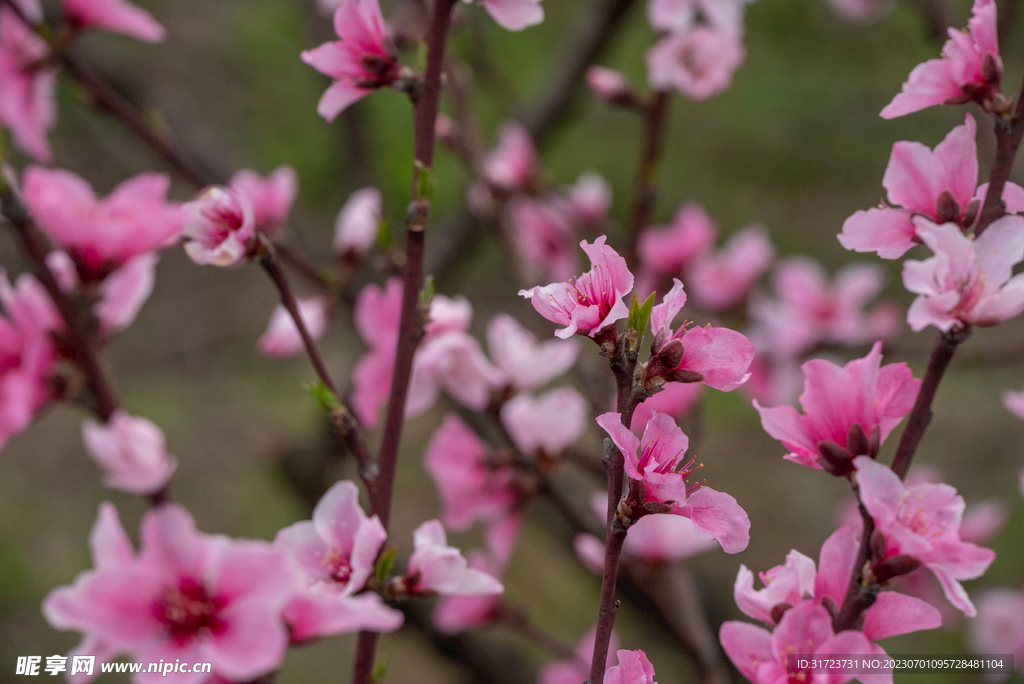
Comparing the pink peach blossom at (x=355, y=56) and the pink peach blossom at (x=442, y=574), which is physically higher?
the pink peach blossom at (x=355, y=56)

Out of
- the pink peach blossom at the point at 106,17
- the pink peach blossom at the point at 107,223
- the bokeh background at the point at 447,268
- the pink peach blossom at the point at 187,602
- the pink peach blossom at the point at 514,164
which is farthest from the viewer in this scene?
the bokeh background at the point at 447,268

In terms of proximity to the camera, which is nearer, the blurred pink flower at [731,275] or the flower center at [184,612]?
the flower center at [184,612]

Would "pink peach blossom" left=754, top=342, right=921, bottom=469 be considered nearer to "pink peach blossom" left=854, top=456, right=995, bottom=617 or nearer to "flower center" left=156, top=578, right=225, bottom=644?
"pink peach blossom" left=854, top=456, right=995, bottom=617

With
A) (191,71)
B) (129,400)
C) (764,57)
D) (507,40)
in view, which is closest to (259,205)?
(129,400)

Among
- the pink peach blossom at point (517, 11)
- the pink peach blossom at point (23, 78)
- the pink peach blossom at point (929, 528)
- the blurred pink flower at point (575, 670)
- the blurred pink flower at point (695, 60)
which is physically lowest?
the blurred pink flower at point (575, 670)

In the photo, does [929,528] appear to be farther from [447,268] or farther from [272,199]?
[447,268]

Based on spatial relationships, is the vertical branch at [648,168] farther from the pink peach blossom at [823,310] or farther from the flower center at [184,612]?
the flower center at [184,612]

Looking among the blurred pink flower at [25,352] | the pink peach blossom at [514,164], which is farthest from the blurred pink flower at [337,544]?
the pink peach blossom at [514,164]

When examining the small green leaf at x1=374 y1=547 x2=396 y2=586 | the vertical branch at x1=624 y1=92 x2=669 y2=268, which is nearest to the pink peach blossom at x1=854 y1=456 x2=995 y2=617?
the small green leaf at x1=374 y1=547 x2=396 y2=586
